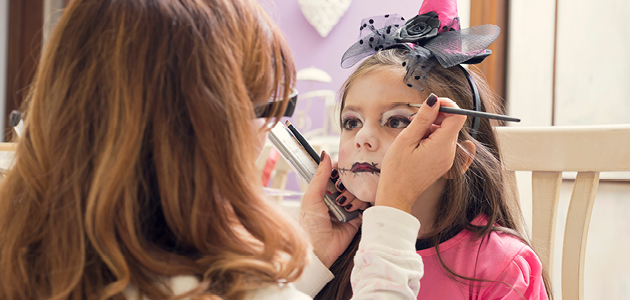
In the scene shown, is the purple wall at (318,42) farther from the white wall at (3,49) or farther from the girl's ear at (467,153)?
the girl's ear at (467,153)

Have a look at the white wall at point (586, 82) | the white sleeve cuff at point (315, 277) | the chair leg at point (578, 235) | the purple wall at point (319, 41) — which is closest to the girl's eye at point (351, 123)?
the white sleeve cuff at point (315, 277)

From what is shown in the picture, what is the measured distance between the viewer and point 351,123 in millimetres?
774

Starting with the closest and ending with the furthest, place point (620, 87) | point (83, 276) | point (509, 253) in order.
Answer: point (83, 276), point (509, 253), point (620, 87)

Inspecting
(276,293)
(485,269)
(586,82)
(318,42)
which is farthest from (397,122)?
(318,42)

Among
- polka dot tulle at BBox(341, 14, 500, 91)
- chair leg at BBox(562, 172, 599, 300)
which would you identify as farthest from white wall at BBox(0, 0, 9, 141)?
chair leg at BBox(562, 172, 599, 300)

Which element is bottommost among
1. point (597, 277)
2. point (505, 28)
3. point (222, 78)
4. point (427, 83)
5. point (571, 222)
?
point (597, 277)

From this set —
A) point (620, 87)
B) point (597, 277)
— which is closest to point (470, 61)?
point (620, 87)

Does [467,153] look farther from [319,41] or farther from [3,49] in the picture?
[3,49]

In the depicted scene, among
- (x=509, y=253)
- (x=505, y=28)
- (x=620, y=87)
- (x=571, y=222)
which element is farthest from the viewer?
(x=505, y=28)

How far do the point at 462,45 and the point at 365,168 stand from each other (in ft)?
0.80

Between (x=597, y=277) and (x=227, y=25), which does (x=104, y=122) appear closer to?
(x=227, y=25)

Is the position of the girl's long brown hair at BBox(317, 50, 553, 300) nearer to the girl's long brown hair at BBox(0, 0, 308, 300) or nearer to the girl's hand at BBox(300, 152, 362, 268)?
the girl's hand at BBox(300, 152, 362, 268)

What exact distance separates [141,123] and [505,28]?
1526 mm

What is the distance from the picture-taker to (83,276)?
0.38m
